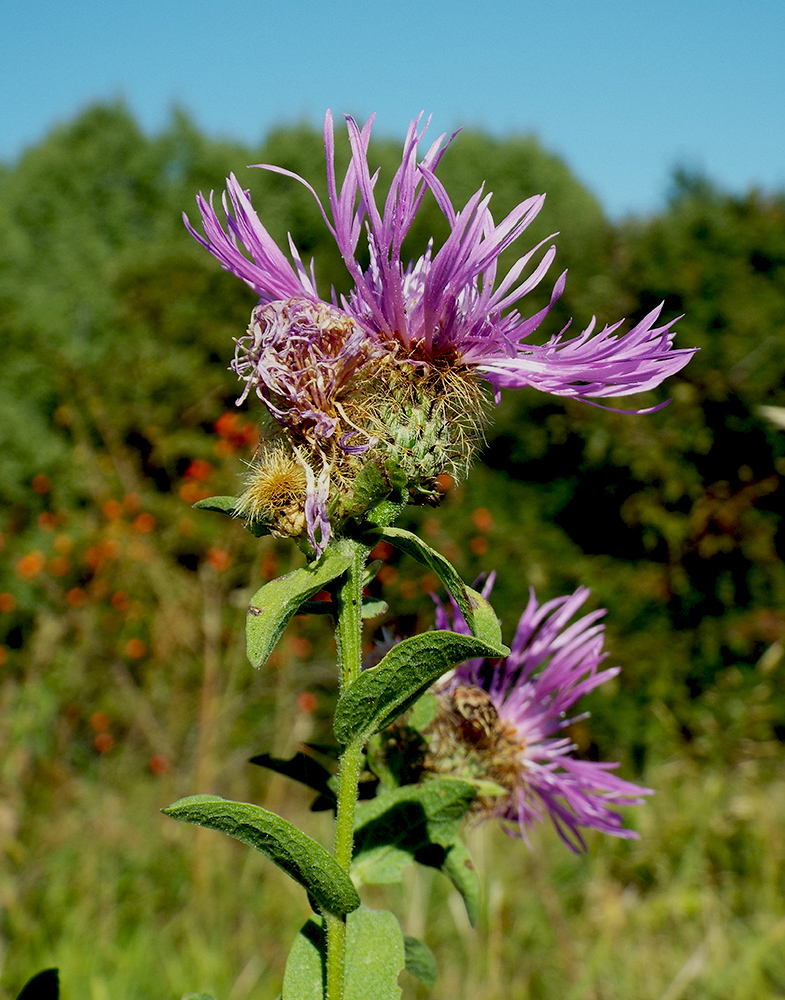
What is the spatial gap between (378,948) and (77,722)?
4.29m

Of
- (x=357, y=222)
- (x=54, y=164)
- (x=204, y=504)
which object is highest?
(x=54, y=164)

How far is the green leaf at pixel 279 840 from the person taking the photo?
0.62 m

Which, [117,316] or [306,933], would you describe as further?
[117,316]

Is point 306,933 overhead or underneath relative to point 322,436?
underneath

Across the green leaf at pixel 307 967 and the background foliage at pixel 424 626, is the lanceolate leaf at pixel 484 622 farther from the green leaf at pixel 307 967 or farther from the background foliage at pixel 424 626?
the background foliage at pixel 424 626

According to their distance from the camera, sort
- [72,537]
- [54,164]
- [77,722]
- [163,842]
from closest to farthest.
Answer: [163,842], [77,722], [72,537], [54,164]

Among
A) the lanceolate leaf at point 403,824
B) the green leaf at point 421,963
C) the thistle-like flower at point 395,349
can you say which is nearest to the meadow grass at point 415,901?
the green leaf at point 421,963

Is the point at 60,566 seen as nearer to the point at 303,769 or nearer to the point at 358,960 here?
the point at 303,769

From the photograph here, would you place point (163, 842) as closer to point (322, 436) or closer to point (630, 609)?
point (630, 609)

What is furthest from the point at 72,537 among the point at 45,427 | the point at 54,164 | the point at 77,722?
the point at 54,164

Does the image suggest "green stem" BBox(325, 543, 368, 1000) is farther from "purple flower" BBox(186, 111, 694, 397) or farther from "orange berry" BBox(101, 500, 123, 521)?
"orange berry" BBox(101, 500, 123, 521)

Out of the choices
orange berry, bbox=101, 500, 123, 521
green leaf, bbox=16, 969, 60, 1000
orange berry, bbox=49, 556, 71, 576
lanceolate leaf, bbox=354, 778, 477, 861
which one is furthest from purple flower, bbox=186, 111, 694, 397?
orange berry, bbox=49, 556, 71, 576

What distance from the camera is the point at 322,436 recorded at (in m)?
0.73

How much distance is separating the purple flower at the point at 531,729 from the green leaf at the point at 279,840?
0.28 m
